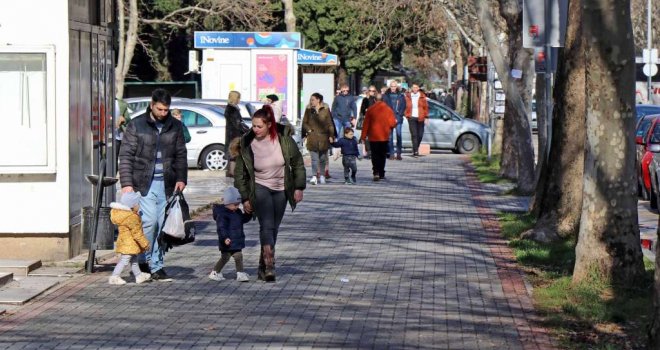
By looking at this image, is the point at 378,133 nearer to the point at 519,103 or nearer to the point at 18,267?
the point at 519,103

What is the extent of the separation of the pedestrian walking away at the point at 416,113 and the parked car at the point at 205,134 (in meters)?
7.36

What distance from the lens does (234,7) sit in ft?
144

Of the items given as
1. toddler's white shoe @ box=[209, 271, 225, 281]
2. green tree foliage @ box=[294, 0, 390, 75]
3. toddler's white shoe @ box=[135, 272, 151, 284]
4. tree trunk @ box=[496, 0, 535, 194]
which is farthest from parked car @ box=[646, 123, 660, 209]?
green tree foliage @ box=[294, 0, 390, 75]

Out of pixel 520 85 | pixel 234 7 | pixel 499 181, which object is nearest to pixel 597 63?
pixel 520 85

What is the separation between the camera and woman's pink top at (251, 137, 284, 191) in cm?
1181

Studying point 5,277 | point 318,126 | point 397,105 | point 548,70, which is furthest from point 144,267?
point 397,105

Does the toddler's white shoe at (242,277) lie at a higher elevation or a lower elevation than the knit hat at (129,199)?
lower

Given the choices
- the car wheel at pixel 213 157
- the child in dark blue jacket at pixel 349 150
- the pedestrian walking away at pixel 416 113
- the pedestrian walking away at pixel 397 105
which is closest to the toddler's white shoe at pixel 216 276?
the child in dark blue jacket at pixel 349 150

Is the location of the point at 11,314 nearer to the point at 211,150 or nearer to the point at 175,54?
the point at 211,150

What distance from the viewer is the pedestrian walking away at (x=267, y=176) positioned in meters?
11.8

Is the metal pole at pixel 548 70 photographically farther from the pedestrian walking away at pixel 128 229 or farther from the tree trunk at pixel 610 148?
the pedestrian walking away at pixel 128 229

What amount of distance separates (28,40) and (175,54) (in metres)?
44.7

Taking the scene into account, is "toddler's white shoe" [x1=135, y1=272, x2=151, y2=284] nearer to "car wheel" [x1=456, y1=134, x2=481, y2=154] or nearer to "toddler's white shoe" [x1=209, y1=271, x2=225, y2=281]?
"toddler's white shoe" [x1=209, y1=271, x2=225, y2=281]

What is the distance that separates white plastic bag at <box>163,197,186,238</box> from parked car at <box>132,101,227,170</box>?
15.6 metres
